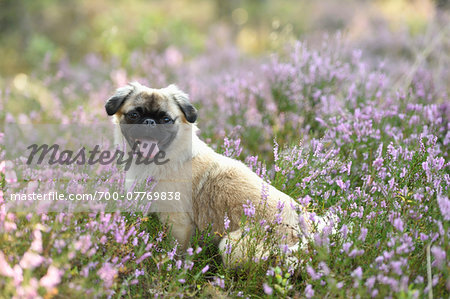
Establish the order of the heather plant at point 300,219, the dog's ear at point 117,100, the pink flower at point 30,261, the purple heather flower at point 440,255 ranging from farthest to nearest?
1. the dog's ear at point 117,100
2. the heather plant at point 300,219
3. the purple heather flower at point 440,255
4. the pink flower at point 30,261

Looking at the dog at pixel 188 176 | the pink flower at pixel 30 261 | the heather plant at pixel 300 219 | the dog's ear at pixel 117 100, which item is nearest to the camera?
the pink flower at pixel 30 261

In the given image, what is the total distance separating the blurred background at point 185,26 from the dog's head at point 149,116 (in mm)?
3673

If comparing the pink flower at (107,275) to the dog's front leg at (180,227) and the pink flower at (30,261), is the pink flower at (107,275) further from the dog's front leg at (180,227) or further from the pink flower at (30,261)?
the dog's front leg at (180,227)

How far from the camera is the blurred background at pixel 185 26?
29.6ft

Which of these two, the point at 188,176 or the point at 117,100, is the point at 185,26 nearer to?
the point at 117,100

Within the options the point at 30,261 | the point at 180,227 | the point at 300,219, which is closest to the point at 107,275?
the point at 30,261

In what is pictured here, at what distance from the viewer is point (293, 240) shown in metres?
2.75

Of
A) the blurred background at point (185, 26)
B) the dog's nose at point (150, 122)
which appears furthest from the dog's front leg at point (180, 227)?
the blurred background at point (185, 26)

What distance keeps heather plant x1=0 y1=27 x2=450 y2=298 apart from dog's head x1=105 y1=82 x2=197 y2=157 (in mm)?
341

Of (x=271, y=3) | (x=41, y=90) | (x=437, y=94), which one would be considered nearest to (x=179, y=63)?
(x=41, y=90)

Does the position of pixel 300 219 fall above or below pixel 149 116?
below

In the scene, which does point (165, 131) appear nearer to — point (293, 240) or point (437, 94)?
point (293, 240)

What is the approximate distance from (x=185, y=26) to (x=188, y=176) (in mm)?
8276

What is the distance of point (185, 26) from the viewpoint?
10.4m
